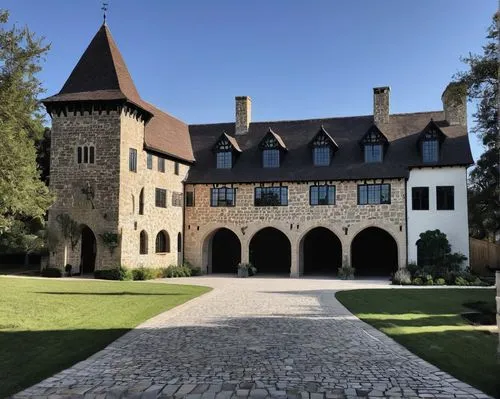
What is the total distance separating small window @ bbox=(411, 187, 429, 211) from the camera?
2886cm

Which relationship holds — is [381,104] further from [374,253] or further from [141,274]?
[141,274]

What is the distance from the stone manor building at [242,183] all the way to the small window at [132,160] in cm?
14

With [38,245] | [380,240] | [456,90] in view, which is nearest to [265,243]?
[380,240]

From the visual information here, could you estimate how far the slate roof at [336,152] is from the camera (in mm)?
29562

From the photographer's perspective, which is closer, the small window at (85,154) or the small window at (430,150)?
the small window at (85,154)

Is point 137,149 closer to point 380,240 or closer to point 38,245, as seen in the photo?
point 38,245

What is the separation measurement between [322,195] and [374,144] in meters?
4.36

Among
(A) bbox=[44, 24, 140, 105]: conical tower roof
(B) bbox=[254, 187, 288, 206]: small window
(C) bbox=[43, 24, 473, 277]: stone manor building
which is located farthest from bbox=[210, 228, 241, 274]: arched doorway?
(A) bbox=[44, 24, 140, 105]: conical tower roof

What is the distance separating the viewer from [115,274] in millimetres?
25438

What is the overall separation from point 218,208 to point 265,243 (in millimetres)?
4984

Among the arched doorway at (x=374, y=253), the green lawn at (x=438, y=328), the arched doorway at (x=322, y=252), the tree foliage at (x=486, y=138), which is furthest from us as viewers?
the arched doorway at (x=322, y=252)

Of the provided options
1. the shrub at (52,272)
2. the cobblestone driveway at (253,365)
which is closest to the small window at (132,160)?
the shrub at (52,272)

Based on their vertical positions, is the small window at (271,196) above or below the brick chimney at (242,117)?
below

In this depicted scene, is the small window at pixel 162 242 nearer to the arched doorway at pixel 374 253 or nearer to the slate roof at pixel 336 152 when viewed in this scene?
the slate roof at pixel 336 152
